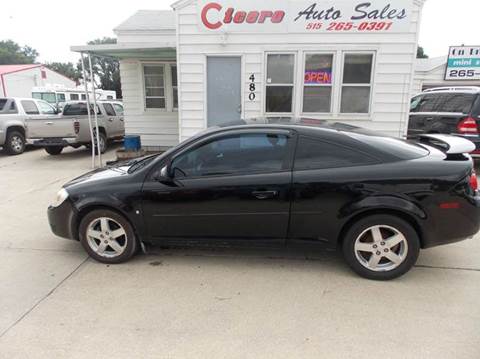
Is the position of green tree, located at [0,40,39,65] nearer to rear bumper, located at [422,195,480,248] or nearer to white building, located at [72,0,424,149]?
white building, located at [72,0,424,149]

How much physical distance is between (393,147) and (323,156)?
68cm

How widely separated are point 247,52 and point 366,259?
17.9 feet

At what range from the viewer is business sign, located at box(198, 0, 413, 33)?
6.84m

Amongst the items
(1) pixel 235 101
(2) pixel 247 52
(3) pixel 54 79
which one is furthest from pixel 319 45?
(3) pixel 54 79

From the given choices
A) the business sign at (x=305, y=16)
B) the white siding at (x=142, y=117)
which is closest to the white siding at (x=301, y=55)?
the business sign at (x=305, y=16)

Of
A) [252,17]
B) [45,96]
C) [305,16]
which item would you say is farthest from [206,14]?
[45,96]

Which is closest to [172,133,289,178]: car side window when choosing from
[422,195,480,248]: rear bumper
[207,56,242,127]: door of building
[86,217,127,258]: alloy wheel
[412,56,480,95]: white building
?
[86,217,127,258]: alloy wheel

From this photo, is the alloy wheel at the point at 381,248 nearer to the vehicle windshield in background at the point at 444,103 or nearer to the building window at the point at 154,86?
the vehicle windshield in background at the point at 444,103

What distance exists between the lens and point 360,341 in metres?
2.50

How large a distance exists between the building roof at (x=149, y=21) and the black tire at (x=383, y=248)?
342 inches

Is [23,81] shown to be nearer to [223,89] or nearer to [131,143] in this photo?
[131,143]

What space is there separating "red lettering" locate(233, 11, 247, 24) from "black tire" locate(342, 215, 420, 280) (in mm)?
5551

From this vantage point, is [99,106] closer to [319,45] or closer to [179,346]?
[319,45]

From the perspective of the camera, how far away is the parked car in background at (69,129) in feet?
31.4
